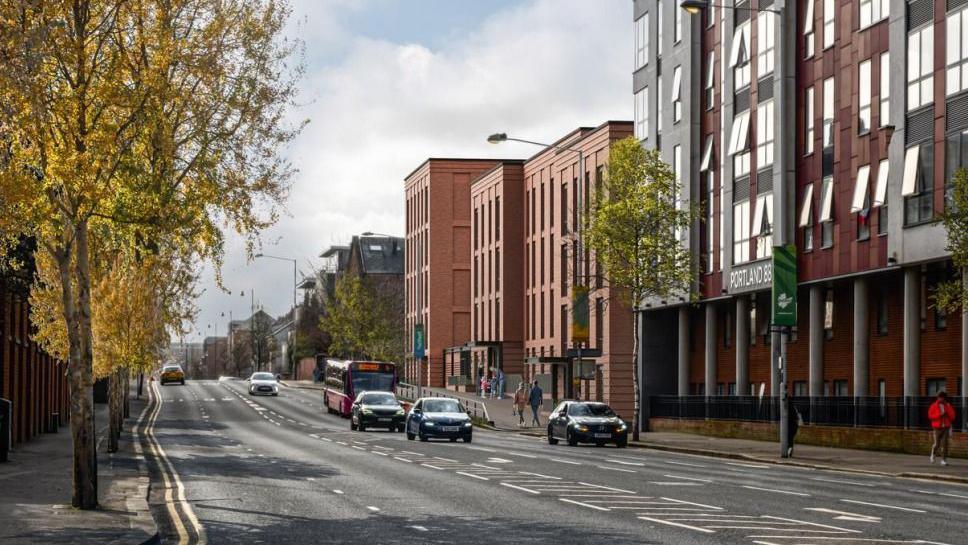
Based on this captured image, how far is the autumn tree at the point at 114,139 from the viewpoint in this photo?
57.6 feet

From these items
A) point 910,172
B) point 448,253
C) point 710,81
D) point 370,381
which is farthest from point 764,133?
point 448,253

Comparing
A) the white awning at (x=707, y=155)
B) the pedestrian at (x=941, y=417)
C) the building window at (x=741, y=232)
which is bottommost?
the pedestrian at (x=941, y=417)

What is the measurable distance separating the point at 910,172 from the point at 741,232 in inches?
501

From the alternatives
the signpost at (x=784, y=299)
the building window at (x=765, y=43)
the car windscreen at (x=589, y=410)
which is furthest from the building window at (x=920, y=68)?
the car windscreen at (x=589, y=410)

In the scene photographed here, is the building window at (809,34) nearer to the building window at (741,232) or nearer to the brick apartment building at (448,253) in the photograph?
the building window at (741,232)

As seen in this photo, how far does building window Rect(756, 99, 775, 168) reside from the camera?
47.6m

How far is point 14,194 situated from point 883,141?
3024 cm

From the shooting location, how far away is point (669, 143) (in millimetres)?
56750

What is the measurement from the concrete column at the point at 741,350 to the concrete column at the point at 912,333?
42.6 ft

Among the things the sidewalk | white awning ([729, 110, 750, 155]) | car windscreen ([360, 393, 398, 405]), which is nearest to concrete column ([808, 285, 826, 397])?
white awning ([729, 110, 750, 155])

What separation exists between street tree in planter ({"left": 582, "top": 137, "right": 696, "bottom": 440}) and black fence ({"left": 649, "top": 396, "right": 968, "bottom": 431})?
162 inches

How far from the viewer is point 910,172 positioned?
124 ft

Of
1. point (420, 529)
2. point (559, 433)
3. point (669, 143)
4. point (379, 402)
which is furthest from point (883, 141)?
point (420, 529)

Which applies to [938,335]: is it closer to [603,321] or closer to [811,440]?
[811,440]
